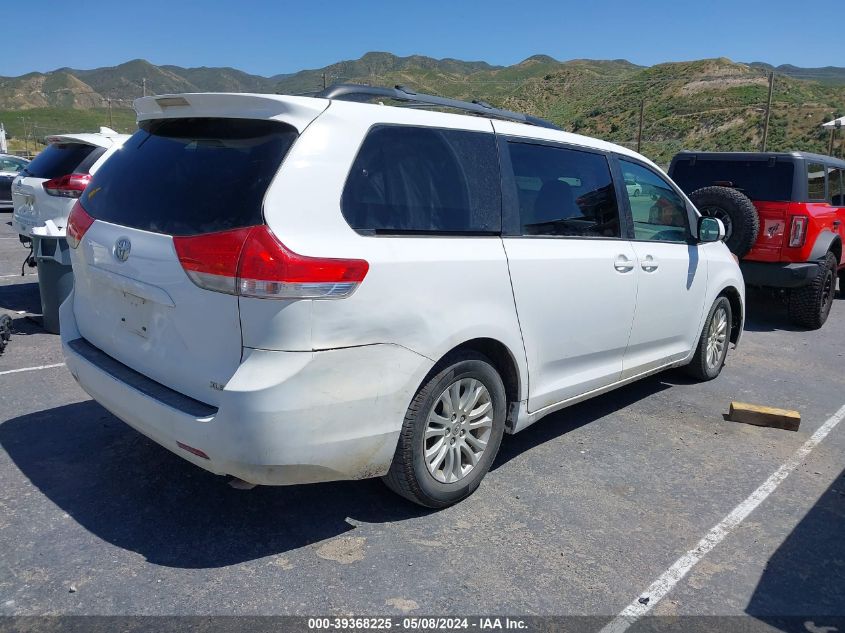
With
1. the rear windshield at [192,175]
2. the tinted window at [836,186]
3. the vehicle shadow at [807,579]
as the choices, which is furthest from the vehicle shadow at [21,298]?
the tinted window at [836,186]

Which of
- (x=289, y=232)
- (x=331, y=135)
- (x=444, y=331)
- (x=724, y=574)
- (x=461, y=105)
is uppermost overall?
(x=461, y=105)

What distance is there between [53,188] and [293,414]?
4.99 meters

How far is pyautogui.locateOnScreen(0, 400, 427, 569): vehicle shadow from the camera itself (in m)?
3.13

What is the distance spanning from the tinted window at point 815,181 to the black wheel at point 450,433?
6.11 meters

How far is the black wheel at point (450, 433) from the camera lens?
3.21m

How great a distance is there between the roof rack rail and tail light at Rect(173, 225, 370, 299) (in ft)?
2.86

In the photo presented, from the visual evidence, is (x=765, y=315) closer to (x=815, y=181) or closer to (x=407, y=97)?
(x=815, y=181)

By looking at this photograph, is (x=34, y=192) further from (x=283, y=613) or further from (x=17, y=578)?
(x=283, y=613)

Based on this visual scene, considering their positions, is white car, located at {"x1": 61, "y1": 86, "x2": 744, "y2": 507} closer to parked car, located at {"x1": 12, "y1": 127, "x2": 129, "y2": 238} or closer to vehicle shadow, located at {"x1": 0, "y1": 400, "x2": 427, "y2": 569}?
vehicle shadow, located at {"x1": 0, "y1": 400, "x2": 427, "y2": 569}

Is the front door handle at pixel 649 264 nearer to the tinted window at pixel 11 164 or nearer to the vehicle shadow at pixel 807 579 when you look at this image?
the vehicle shadow at pixel 807 579

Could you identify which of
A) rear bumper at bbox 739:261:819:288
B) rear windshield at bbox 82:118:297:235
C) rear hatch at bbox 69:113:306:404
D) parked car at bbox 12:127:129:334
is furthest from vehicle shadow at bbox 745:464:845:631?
parked car at bbox 12:127:129:334

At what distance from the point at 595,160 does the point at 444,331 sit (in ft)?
6.33

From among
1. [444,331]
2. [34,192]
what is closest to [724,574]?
[444,331]

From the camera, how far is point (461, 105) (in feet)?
13.0
